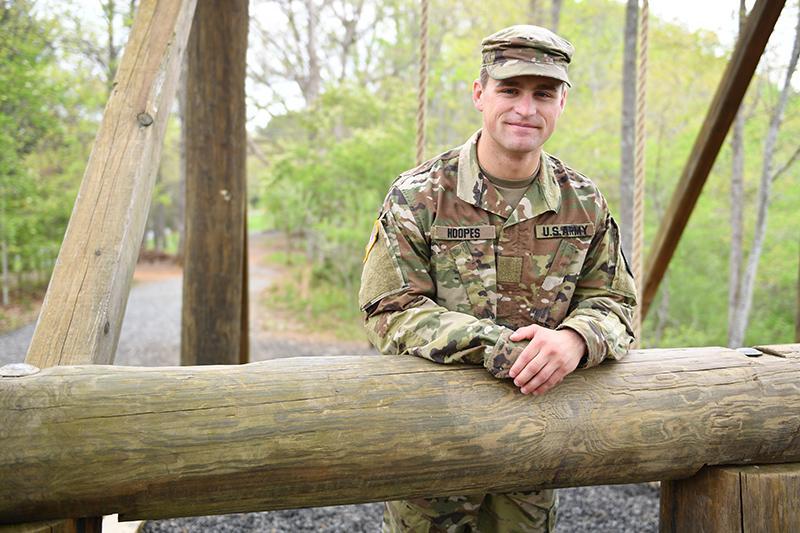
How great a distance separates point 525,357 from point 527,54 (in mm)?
781

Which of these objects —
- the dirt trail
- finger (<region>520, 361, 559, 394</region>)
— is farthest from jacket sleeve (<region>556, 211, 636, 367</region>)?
the dirt trail

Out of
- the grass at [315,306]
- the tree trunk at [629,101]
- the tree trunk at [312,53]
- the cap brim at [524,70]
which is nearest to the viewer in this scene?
the cap brim at [524,70]

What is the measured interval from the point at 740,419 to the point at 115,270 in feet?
5.67

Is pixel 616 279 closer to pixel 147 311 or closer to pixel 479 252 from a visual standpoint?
pixel 479 252

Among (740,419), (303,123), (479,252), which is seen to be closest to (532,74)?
(479,252)

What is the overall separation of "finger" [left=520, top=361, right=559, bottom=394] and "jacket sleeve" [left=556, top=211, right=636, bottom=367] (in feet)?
0.71

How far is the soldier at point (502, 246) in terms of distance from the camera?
1.76 metres

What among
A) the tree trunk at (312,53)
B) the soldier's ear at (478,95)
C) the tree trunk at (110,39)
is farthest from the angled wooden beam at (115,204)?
the tree trunk at (312,53)

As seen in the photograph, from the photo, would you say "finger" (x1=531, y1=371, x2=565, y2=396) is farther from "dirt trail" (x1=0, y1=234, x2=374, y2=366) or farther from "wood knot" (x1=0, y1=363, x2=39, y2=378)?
"dirt trail" (x1=0, y1=234, x2=374, y2=366)

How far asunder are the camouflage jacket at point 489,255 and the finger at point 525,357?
0.80 feet

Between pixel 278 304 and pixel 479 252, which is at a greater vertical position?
pixel 479 252

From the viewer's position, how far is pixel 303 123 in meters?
11.6

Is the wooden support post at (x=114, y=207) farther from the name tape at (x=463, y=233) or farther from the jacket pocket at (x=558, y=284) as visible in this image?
the jacket pocket at (x=558, y=284)

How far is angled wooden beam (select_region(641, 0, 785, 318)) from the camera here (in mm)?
3273
